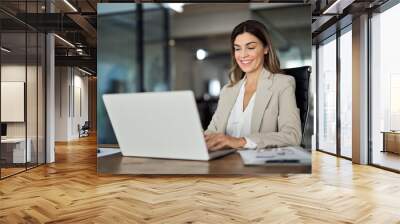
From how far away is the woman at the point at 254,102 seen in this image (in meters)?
4.75

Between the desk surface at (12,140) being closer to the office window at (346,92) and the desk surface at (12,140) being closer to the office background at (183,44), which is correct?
the office background at (183,44)

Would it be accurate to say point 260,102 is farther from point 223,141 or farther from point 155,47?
point 155,47

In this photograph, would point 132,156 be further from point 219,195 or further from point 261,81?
point 261,81

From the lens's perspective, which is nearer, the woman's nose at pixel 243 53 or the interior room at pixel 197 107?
the interior room at pixel 197 107

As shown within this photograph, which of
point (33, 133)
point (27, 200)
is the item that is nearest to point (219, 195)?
point (27, 200)

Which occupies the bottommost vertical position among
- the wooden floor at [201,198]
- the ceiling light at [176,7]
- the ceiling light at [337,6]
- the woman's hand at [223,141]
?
the wooden floor at [201,198]

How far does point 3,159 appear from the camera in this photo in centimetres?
587

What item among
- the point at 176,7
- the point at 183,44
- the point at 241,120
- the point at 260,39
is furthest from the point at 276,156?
the point at 176,7

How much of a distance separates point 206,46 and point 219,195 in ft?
5.88

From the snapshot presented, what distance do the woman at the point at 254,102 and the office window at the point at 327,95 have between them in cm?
464

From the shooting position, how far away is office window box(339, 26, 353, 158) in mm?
8031

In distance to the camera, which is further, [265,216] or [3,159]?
[3,159]

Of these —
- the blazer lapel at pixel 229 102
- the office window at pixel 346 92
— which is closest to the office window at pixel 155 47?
the blazer lapel at pixel 229 102

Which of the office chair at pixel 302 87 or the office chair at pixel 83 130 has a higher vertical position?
the office chair at pixel 302 87
